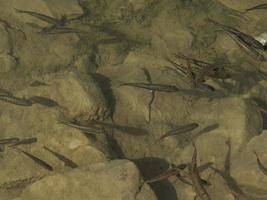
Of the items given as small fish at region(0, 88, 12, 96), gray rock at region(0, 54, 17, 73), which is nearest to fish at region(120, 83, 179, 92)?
small fish at region(0, 88, 12, 96)

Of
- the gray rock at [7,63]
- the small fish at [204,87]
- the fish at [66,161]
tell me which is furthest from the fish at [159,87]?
the gray rock at [7,63]

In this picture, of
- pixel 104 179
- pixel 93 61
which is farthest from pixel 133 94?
pixel 104 179

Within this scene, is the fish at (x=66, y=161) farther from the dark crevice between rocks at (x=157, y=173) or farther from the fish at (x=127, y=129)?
the dark crevice between rocks at (x=157, y=173)

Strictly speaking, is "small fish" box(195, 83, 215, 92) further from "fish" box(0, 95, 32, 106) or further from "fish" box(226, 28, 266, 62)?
"fish" box(0, 95, 32, 106)

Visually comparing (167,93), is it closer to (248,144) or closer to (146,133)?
(146,133)

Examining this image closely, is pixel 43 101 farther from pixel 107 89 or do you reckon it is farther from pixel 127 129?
pixel 127 129

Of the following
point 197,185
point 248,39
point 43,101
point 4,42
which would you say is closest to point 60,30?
point 4,42

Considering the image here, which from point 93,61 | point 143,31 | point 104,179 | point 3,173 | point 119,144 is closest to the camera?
point 104,179
